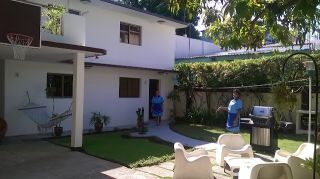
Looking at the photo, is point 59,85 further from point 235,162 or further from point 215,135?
point 235,162

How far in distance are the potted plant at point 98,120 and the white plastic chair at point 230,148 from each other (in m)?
6.90

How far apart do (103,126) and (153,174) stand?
7.91 m

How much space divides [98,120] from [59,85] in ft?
6.98

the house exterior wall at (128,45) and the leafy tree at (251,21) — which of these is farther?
the house exterior wall at (128,45)

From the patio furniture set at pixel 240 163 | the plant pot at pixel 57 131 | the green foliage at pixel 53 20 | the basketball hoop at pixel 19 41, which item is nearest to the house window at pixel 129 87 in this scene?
the plant pot at pixel 57 131

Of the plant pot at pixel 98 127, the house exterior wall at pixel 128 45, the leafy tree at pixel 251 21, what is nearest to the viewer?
the leafy tree at pixel 251 21

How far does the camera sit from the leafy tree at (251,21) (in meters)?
4.13

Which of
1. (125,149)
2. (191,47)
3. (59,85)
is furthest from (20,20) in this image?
(191,47)

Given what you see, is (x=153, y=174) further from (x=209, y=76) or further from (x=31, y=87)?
(x=209, y=76)

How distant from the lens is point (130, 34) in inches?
691

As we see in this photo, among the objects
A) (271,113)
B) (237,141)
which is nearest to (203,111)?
(271,113)

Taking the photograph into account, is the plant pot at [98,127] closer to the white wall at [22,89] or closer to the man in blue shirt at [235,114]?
the white wall at [22,89]

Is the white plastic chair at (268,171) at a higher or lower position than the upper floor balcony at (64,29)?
lower

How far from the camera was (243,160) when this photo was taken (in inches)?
300
